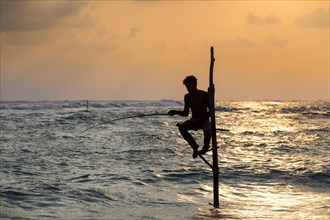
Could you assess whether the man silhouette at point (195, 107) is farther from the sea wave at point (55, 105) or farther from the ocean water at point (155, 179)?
the sea wave at point (55, 105)

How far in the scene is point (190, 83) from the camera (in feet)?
41.9

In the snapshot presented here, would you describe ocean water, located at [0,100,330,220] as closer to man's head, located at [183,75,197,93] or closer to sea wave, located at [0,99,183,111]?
man's head, located at [183,75,197,93]

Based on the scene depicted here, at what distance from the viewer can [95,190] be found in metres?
20.8

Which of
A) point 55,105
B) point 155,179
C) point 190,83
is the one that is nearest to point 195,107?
point 190,83

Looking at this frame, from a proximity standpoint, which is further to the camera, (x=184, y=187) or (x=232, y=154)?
(x=232, y=154)

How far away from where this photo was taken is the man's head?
41.9 ft

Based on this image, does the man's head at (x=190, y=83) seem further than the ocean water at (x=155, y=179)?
No

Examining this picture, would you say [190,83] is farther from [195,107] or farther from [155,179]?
[155,179]

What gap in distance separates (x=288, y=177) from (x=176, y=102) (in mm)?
160071

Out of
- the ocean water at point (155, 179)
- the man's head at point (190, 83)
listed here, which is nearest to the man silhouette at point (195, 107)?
the man's head at point (190, 83)

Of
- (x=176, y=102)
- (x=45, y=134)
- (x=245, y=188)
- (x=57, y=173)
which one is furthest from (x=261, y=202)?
(x=176, y=102)

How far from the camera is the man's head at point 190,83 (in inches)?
503

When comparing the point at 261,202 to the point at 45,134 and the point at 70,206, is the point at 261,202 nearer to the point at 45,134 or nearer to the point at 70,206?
the point at 70,206

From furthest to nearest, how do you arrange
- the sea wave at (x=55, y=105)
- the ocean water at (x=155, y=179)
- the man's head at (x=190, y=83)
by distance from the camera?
1. the sea wave at (x=55, y=105)
2. the ocean water at (x=155, y=179)
3. the man's head at (x=190, y=83)
